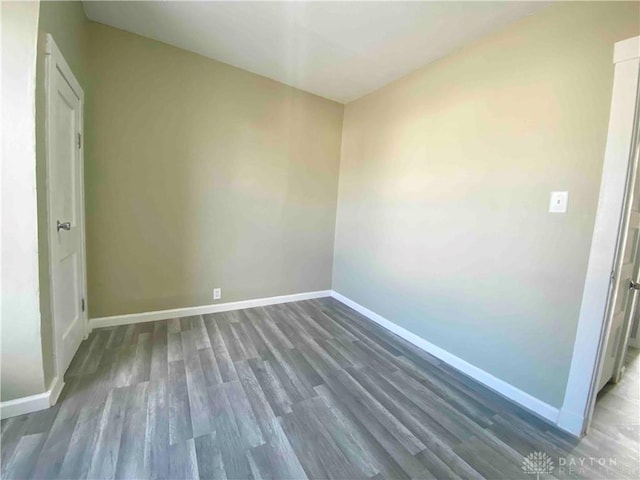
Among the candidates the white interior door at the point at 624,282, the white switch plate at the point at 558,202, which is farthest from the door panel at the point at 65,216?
the white interior door at the point at 624,282

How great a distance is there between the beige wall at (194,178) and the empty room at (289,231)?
0.02m

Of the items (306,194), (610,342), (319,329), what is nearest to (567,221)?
(610,342)

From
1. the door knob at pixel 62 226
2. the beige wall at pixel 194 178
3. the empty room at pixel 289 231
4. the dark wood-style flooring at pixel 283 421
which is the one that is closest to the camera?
the dark wood-style flooring at pixel 283 421

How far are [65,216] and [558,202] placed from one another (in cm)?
319

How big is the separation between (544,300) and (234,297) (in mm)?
2772

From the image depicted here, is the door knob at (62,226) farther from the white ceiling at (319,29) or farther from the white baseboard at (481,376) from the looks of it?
the white baseboard at (481,376)

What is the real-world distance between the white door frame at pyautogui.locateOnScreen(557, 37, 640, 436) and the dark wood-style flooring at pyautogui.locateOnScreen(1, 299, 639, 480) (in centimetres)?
24

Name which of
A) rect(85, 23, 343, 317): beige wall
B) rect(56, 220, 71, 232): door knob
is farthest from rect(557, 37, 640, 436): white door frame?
rect(56, 220, 71, 232): door knob

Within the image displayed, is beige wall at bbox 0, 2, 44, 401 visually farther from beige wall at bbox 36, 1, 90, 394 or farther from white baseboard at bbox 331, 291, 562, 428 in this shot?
white baseboard at bbox 331, 291, 562, 428

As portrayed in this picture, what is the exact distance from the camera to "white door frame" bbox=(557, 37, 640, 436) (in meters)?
1.38

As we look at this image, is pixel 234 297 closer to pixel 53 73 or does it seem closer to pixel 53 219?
pixel 53 219

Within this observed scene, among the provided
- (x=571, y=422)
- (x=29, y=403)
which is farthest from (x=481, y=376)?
(x=29, y=403)

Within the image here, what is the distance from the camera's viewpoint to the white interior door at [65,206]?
4.99 feet

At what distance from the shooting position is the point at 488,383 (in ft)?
6.49
